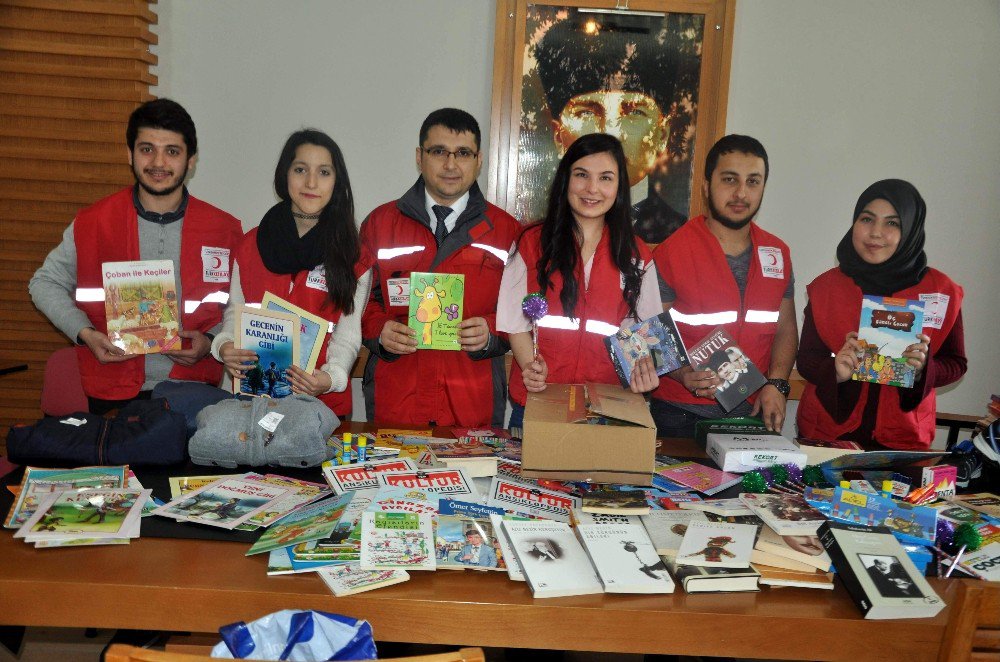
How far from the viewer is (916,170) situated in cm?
452

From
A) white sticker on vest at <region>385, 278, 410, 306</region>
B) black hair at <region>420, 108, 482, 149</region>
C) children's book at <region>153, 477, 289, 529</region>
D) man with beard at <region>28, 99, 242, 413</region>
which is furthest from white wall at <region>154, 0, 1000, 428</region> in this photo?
children's book at <region>153, 477, 289, 529</region>

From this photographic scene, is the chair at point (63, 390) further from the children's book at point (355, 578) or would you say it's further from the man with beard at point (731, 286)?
the man with beard at point (731, 286)

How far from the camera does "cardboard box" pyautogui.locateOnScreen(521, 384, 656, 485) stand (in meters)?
2.36

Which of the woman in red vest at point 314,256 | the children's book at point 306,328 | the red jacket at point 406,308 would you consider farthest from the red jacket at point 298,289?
the red jacket at point 406,308

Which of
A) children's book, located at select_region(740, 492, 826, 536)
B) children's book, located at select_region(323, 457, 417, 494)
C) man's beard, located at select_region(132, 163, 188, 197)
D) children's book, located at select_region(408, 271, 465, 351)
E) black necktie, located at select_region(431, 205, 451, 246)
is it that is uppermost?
man's beard, located at select_region(132, 163, 188, 197)

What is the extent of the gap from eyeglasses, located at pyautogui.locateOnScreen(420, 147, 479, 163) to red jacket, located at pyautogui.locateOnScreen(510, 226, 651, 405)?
0.58 m

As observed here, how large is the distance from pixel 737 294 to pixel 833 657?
165cm

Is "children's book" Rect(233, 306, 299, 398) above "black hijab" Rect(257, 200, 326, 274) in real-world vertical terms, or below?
below

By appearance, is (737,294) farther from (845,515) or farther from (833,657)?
(833,657)

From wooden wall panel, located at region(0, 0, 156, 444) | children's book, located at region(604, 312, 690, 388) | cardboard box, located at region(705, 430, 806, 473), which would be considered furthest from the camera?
wooden wall panel, located at region(0, 0, 156, 444)

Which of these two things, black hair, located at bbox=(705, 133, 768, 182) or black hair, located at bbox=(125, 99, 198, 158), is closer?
black hair, located at bbox=(125, 99, 198, 158)

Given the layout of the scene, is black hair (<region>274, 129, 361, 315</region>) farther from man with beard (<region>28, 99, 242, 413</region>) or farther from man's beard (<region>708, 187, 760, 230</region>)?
man's beard (<region>708, 187, 760, 230</region>)

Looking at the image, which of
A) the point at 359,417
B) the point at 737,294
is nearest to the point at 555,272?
the point at 737,294

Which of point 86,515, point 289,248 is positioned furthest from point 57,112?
point 86,515
